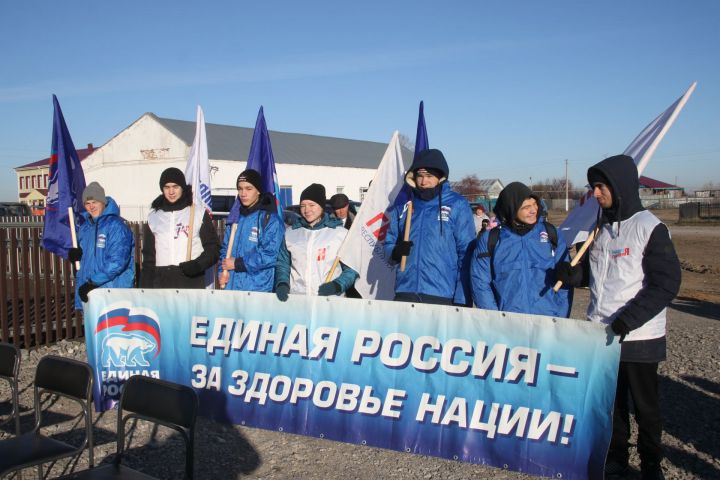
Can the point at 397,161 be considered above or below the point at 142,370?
above

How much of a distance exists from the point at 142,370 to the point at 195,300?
0.83 m

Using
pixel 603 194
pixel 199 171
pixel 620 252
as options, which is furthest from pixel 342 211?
pixel 620 252

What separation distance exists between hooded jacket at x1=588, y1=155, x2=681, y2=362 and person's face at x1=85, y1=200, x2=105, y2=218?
4435 mm

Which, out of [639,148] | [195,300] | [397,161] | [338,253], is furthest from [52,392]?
[639,148]

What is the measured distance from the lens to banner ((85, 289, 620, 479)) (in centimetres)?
393

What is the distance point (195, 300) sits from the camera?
5.08m

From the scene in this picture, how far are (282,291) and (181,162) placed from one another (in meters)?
32.4

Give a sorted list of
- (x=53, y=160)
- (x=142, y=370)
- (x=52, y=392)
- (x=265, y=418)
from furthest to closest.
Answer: (x=53, y=160) < (x=142, y=370) < (x=265, y=418) < (x=52, y=392)

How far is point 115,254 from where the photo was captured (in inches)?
224

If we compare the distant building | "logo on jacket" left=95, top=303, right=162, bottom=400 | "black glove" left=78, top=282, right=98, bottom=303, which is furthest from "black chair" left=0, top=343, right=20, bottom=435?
the distant building

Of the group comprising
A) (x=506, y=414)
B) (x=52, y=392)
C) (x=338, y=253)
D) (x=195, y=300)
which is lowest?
(x=506, y=414)

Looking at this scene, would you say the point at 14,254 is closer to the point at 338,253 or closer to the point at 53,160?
the point at 53,160

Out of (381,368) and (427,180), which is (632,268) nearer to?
(427,180)

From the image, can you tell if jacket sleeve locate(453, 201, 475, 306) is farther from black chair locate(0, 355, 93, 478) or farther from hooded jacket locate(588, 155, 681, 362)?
black chair locate(0, 355, 93, 478)
